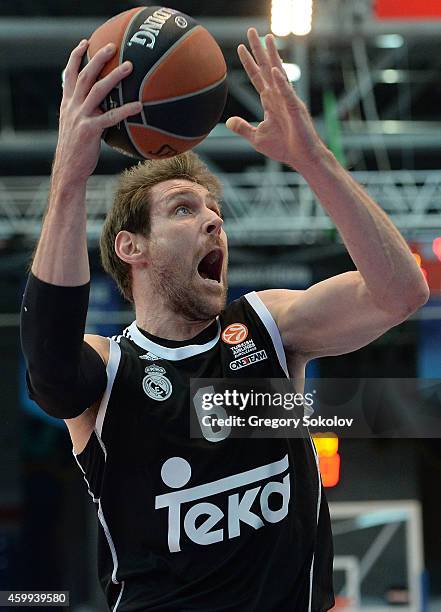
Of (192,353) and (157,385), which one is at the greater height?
(192,353)

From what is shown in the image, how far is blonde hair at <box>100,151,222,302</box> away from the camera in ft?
11.1

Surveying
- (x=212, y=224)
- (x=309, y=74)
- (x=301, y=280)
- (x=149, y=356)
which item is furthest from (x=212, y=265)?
(x=309, y=74)

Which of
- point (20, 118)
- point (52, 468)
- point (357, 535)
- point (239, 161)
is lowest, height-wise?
point (357, 535)

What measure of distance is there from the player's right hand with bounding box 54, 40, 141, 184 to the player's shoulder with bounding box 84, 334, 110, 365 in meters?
0.67

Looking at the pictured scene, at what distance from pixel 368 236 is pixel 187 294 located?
31.2 inches

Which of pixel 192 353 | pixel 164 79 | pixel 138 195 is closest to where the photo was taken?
pixel 164 79

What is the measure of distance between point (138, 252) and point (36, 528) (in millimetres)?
5620

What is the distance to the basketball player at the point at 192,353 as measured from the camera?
2.63 meters

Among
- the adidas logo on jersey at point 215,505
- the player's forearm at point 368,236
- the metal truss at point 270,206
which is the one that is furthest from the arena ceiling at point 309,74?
the adidas logo on jersey at point 215,505

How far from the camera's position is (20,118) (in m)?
14.4

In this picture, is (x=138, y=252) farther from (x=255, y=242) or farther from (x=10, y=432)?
(x=255, y=242)

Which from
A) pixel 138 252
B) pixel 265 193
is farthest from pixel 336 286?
pixel 265 193

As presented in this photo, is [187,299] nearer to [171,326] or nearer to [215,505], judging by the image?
[171,326]

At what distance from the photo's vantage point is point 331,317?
9.73 feet
